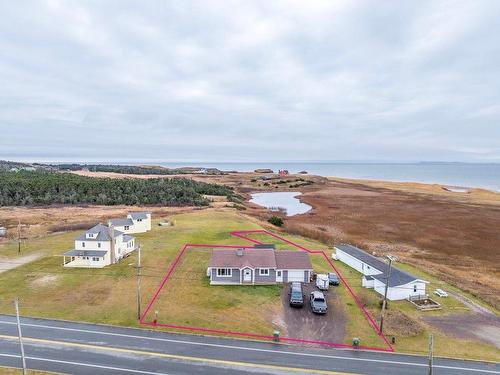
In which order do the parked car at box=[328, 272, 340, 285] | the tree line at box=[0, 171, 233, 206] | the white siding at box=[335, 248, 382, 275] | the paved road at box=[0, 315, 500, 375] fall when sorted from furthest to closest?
the tree line at box=[0, 171, 233, 206] → the white siding at box=[335, 248, 382, 275] → the parked car at box=[328, 272, 340, 285] → the paved road at box=[0, 315, 500, 375]

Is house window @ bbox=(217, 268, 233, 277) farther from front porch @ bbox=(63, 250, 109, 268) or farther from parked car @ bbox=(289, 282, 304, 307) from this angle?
front porch @ bbox=(63, 250, 109, 268)

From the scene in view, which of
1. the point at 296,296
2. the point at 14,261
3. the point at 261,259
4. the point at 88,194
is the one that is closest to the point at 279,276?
the point at 261,259

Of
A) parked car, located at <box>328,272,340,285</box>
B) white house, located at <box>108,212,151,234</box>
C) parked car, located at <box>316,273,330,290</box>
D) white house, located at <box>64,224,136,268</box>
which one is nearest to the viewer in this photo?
parked car, located at <box>316,273,330,290</box>

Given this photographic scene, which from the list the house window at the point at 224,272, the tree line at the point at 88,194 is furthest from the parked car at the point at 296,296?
the tree line at the point at 88,194

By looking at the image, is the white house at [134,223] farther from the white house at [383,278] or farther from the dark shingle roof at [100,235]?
the white house at [383,278]

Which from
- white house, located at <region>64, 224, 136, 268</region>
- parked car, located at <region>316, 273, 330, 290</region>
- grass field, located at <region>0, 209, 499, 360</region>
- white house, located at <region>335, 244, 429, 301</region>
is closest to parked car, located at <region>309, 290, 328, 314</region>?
grass field, located at <region>0, 209, 499, 360</region>

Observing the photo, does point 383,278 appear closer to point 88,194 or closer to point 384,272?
point 384,272

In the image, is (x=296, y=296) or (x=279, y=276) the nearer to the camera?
(x=296, y=296)
